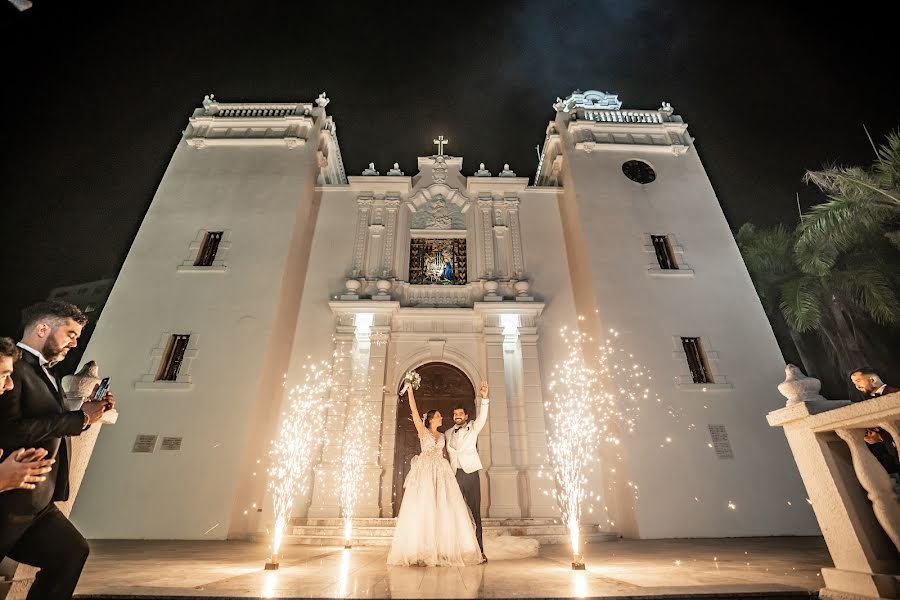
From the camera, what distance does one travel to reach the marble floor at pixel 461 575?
353 centimetres

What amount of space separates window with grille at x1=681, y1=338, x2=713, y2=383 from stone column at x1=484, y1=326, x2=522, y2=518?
4634 millimetres

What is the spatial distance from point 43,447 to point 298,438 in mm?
8214

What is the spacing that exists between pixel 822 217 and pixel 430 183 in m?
10.9

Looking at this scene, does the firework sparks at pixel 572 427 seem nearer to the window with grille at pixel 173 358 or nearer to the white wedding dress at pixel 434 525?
the white wedding dress at pixel 434 525

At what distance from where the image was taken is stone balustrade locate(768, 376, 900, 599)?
3.37m

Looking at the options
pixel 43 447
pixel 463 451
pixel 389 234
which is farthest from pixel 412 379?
pixel 389 234

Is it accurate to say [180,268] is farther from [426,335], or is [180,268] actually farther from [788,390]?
[788,390]

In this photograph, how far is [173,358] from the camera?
1030 cm

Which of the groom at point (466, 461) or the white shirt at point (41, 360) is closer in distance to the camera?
the white shirt at point (41, 360)

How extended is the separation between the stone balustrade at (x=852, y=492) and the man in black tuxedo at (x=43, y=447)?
17.9ft

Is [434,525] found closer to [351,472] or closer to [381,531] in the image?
[381,531]

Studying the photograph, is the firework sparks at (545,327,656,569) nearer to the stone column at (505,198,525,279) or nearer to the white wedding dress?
the stone column at (505,198,525,279)

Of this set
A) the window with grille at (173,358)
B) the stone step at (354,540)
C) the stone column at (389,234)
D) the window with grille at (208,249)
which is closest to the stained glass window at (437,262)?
the stone column at (389,234)

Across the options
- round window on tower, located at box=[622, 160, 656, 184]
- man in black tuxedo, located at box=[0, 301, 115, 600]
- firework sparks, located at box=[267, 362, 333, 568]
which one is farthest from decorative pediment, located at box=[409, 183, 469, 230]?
man in black tuxedo, located at box=[0, 301, 115, 600]
